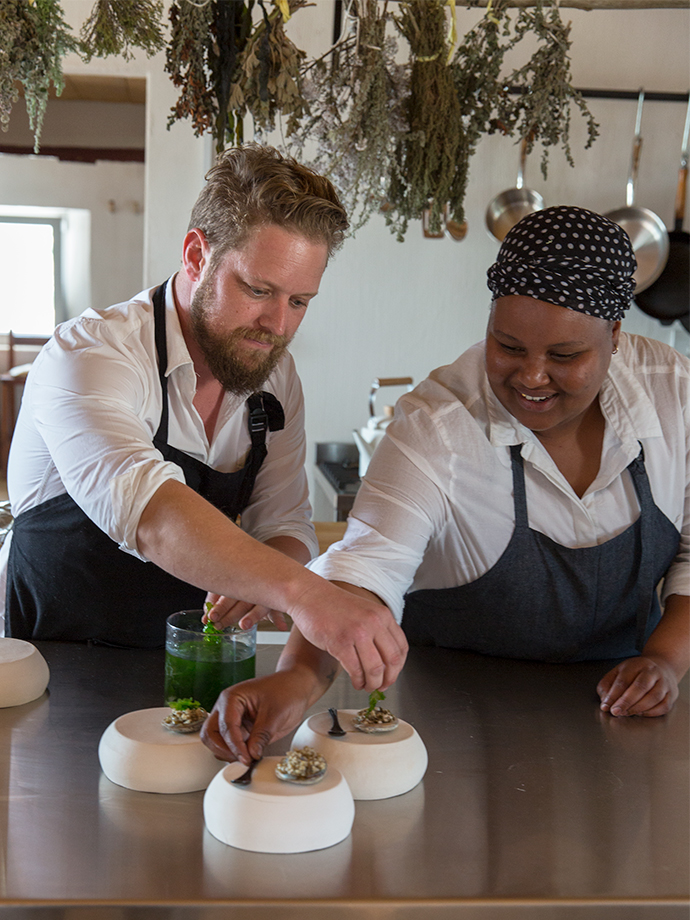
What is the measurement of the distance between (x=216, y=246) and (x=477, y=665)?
2.69ft

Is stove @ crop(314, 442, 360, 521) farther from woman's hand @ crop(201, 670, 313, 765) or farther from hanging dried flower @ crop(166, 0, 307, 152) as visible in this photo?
woman's hand @ crop(201, 670, 313, 765)

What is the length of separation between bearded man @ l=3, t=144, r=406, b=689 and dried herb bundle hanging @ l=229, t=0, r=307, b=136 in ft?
1.43

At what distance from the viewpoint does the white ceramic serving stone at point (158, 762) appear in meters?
1.06

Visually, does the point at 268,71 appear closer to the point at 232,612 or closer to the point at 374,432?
the point at 232,612

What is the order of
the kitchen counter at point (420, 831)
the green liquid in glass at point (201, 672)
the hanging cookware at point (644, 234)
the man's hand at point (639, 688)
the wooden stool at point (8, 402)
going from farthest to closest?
the wooden stool at point (8, 402), the hanging cookware at point (644, 234), the man's hand at point (639, 688), the green liquid in glass at point (201, 672), the kitchen counter at point (420, 831)

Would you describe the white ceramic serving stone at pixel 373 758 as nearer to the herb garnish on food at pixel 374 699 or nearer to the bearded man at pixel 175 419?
the herb garnish on food at pixel 374 699

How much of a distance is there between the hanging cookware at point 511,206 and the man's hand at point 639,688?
9.11ft

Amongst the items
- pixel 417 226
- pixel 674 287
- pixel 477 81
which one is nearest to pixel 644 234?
pixel 674 287

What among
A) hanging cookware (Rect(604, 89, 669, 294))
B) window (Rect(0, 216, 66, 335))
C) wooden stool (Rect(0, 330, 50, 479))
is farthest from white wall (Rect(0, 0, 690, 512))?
window (Rect(0, 216, 66, 335))

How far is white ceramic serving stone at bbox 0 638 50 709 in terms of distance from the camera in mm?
1276

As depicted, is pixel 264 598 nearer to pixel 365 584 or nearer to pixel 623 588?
pixel 365 584

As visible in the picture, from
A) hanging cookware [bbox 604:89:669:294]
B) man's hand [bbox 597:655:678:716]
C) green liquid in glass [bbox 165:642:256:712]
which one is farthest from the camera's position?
hanging cookware [bbox 604:89:669:294]

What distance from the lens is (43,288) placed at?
21.6 feet

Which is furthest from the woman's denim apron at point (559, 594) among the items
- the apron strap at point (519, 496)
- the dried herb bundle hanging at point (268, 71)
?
the dried herb bundle hanging at point (268, 71)
